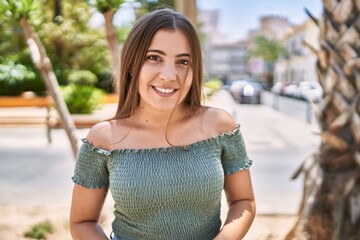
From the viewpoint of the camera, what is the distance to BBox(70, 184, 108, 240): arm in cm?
173

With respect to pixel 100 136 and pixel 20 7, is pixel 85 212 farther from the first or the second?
pixel 20 7

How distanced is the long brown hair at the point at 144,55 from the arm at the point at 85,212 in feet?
0.93

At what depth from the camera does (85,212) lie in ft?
5.72

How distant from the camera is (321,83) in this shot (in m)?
2.91

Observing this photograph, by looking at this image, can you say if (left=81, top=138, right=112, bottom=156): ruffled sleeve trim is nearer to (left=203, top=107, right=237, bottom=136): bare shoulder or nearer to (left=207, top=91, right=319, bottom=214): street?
(left=203, top=107, right=237, bottom=136): bare shoulder

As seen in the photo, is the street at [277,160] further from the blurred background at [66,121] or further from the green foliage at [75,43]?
the green foliage at [75,43]

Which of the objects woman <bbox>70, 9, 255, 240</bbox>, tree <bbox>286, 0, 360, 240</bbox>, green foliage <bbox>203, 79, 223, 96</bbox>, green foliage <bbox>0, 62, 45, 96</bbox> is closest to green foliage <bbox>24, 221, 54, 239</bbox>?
tree <bbox>286, 0, 360, 240</bbox>

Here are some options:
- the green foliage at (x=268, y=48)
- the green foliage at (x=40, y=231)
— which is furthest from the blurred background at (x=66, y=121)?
the green foliage at (x=268, y=48)

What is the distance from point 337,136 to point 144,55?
4.93 ft

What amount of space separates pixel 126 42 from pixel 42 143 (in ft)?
35.1

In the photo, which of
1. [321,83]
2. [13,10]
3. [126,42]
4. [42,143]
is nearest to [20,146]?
[42,143]

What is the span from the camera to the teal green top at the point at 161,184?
1618 mm

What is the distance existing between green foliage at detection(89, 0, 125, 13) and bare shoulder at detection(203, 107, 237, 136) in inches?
89.3

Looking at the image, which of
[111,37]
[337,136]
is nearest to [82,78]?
[111,37]
